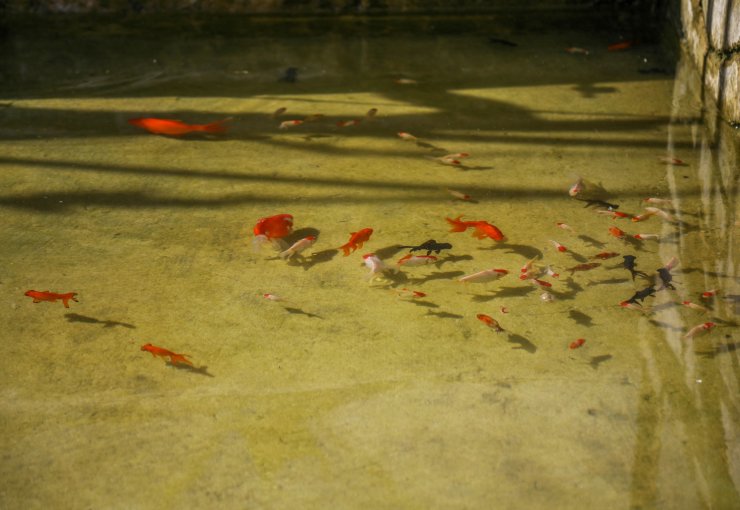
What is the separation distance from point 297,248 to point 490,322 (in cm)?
68

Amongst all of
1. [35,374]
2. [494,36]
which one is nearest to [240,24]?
[494,36]

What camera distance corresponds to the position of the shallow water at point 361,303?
1.95 metres

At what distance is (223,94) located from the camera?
13.1 feet

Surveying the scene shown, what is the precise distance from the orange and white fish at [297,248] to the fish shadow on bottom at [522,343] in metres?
0.74

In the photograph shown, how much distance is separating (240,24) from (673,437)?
12.1 ft

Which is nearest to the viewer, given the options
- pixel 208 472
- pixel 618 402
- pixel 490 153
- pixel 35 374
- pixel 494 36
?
pixel 208 472

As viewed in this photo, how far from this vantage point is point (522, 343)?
7.61 feet

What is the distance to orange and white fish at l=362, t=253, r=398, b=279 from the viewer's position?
260 centimetres

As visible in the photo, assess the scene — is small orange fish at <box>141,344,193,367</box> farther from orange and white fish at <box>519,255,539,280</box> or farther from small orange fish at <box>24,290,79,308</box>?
orange and white fish at <box>519,255,539,280</box>

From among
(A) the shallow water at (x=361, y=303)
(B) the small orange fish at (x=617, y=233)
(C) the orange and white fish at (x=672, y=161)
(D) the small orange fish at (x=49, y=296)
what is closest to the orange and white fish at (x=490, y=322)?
(A) the shallow water at (x=361, y=303)

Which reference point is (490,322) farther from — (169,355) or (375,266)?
(169,355)

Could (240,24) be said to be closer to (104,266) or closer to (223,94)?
(223,94)

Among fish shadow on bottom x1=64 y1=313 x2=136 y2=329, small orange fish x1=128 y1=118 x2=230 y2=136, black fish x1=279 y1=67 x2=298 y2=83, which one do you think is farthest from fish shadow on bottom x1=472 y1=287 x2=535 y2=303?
black fish x1=279 y1=67 x2=298 y2=83

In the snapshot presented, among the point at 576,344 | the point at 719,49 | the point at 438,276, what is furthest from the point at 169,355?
the point at 719,49
